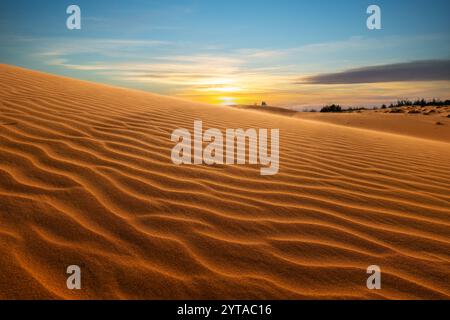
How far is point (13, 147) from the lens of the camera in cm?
321

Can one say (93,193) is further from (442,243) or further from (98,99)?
(98,99)

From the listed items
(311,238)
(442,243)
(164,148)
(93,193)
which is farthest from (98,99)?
(442,243)

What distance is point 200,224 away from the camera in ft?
7.57

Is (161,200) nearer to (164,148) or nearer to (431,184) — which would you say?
(164,148)

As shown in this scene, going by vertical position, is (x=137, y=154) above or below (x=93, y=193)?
above

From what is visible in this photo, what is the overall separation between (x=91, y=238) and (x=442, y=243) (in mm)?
2516

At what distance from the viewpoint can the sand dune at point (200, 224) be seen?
5.84 feet

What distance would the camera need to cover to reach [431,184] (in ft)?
11.8

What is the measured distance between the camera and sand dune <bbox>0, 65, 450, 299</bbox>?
178cm

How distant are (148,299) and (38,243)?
845 mm

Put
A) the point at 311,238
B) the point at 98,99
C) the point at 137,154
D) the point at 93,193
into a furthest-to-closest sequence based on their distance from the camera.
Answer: the point at 98,99 → the point at 137,154 → the point at 93,193 → the point at 311,238
